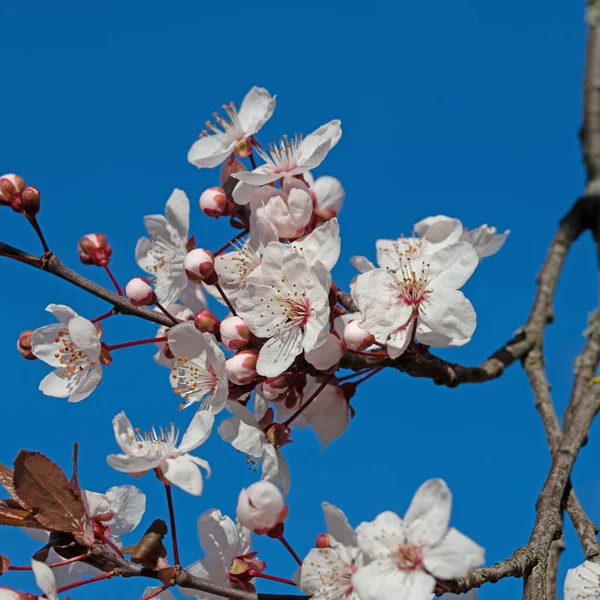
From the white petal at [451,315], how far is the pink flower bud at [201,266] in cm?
61

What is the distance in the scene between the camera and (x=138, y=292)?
87.4 inches

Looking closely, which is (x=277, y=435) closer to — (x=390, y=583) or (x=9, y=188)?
(x=390, y=583)

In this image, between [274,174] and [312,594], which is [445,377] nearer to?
[274,174]

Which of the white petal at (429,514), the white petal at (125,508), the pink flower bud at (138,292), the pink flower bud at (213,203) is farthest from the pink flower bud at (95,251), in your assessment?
the white petal at (429,514)

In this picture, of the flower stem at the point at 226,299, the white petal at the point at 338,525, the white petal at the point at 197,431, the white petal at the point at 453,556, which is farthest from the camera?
the flower stem at the point at 226,299

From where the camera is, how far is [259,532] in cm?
182

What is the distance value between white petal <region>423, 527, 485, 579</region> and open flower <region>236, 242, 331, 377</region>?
61 cm

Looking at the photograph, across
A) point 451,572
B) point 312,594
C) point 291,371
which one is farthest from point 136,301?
point 451,572

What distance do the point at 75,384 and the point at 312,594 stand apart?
94 centimetres

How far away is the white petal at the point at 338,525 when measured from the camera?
1.72 m

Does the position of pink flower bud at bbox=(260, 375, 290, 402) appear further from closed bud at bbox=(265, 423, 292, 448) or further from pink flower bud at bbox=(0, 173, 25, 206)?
pink flower bud at bbox=(0, 173, 25, 206)

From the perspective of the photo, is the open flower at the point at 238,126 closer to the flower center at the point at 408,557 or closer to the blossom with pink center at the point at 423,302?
the blossom with pink center at the point at 423,302

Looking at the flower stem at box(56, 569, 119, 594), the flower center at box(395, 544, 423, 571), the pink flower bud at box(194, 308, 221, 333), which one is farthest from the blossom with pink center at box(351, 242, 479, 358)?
the flower stem at box(56, 569, 119, 594)

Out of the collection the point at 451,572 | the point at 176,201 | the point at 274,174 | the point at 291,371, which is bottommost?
the point at 451,572
